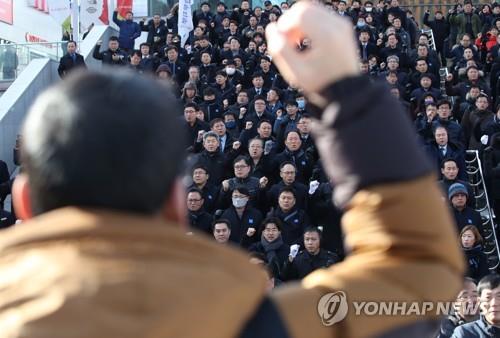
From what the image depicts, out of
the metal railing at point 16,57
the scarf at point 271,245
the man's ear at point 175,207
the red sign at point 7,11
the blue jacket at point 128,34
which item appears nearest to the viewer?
the man's ear at point 175,207

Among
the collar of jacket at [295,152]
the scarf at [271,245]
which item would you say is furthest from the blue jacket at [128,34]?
the scarf at [271,245]

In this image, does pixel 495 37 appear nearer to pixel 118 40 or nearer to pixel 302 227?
pixel 118 40

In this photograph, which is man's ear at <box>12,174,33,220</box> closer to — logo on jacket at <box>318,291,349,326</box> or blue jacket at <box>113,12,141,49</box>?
logo on jacket at <box>318,291,349,326</box>

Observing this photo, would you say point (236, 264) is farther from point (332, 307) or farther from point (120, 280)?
point (332, 307)

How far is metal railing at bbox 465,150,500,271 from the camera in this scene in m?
8.51

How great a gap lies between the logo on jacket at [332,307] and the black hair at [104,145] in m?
0.28

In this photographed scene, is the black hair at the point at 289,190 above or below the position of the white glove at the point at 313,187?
above

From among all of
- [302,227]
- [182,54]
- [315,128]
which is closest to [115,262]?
Answer: [315,128]

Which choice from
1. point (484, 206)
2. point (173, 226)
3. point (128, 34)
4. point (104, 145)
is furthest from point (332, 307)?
point (128, 34)

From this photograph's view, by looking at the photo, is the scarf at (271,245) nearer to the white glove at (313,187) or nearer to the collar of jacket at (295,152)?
the white glove at (313,187)

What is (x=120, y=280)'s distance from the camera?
957 mm

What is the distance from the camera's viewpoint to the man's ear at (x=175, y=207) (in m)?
1.07

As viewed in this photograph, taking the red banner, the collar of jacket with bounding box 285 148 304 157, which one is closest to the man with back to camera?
the collar of jacket with bounding box 285 148 304 157

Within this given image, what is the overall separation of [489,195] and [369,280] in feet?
28.6
